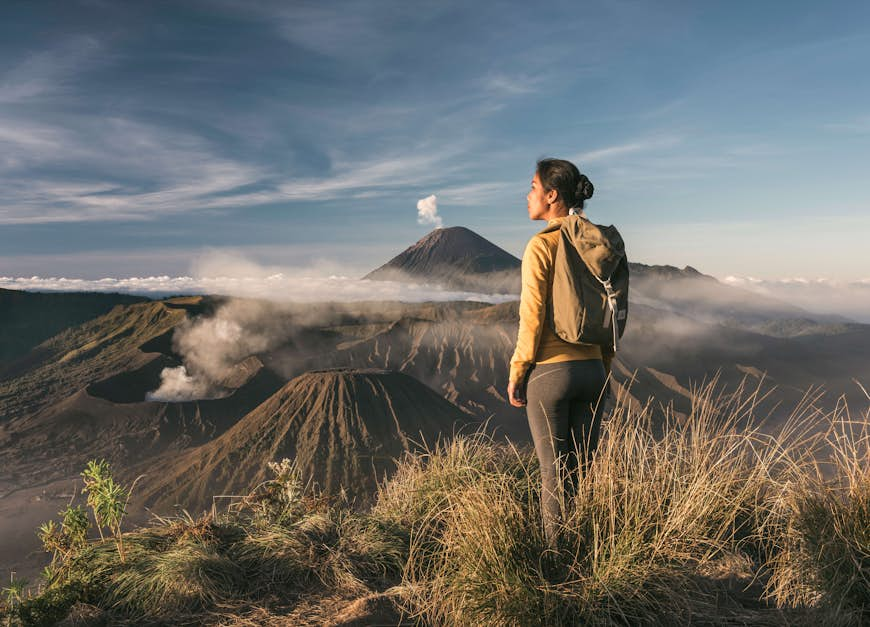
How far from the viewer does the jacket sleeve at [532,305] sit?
2.74 metres

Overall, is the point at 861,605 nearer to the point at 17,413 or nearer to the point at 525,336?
the point at 525,336

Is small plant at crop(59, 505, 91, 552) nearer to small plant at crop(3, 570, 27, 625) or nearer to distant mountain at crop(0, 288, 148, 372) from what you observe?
small plant at crop(3, 570, 27, 625)

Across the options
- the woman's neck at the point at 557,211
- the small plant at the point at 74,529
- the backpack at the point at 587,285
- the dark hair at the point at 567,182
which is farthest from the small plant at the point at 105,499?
the dark hair at the point at 567,182

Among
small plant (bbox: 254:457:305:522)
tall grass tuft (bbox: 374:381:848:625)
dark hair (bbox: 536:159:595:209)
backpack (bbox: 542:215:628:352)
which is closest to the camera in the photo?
tall grass tuft (bbox: 374:381:848:625)

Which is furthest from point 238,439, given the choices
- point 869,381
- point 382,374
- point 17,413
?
point 869,381

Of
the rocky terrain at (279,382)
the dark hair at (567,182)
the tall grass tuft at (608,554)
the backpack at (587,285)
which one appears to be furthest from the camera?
the rocky terrain at (279,382)

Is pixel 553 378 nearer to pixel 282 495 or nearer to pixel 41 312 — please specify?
pixel 282 495

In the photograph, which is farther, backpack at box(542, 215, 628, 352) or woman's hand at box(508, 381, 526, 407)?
woman's hand at box(508, 381, 526, 407)

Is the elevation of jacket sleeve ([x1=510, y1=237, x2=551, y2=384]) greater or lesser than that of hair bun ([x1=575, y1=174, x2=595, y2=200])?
lesser

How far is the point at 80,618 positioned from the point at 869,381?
15407cm

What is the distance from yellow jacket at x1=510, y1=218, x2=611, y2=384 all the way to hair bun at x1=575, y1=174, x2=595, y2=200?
31cm

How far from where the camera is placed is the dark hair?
2.97m

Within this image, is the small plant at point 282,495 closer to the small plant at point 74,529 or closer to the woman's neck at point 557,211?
the small plant at point 74,529

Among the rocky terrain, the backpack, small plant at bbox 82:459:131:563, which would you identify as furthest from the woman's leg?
the rocky terrain
